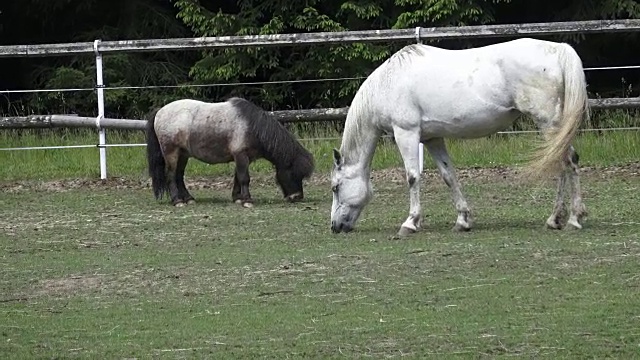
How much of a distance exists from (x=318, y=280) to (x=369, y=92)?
2.53m

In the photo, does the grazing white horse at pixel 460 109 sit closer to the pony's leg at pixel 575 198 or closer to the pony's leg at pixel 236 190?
the pony's leg at pixel 575 198

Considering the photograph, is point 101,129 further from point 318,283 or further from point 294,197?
point 318,283

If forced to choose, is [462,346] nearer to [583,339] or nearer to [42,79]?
[583,339]

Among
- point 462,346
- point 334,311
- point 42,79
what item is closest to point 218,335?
point 334,311

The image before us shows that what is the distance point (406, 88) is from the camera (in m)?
10.1

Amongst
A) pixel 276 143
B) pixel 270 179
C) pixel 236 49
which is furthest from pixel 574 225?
pixel 236 49

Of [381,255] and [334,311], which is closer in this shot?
[334,311]

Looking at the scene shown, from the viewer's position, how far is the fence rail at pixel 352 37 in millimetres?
14133

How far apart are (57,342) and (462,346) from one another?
210cm

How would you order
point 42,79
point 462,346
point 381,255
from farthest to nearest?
point 42,79
point 381,255
point 462,346

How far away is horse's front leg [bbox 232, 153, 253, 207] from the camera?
12.6 metres

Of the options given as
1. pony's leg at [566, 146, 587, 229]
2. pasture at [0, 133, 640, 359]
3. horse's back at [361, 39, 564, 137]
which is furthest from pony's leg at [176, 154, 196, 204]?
pony's leg at [566, 146, 587, 229]

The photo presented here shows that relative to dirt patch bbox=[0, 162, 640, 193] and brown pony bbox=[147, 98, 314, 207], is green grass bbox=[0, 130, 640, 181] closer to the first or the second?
dirt patch bbox=[0, 162, 640, 193]

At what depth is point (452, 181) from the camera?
1035cm
